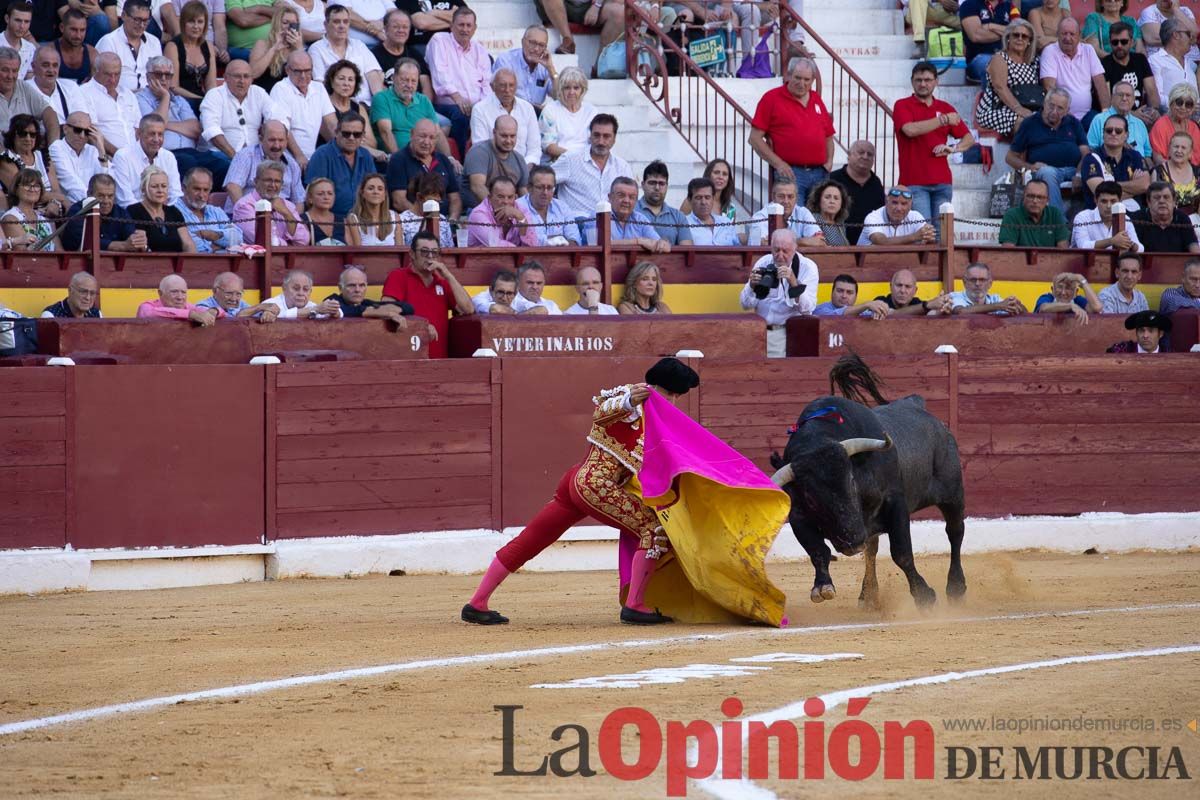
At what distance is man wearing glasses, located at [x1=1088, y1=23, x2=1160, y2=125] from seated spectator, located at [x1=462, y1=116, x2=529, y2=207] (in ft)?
19.2

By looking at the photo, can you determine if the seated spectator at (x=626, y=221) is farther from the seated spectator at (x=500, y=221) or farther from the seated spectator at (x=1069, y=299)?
the seated spectator at (x=1069, y=299)

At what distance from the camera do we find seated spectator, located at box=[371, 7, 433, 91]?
13.0 m

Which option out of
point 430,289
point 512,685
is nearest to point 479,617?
point 512,685

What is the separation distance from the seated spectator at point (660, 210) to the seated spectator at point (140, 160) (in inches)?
95.8

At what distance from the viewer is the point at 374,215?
37.1 ft

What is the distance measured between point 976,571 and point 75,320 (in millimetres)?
5346

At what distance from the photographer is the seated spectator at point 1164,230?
1334cm

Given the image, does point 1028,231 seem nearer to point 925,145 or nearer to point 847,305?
point 925,145

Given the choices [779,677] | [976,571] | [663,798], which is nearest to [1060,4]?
[976,571]

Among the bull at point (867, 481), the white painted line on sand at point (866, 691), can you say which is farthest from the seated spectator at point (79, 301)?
the white painted line on sand at point (866, 691)

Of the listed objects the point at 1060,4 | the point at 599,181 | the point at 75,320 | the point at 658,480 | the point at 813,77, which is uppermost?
the point at 1060,4

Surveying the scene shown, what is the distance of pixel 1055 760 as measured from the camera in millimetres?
4566

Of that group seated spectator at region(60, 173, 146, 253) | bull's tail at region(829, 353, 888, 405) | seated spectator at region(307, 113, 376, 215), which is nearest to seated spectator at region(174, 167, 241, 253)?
seated spectator at region(60, 173, 146, 253)

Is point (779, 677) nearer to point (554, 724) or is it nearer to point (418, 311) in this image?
point (554, 724)
